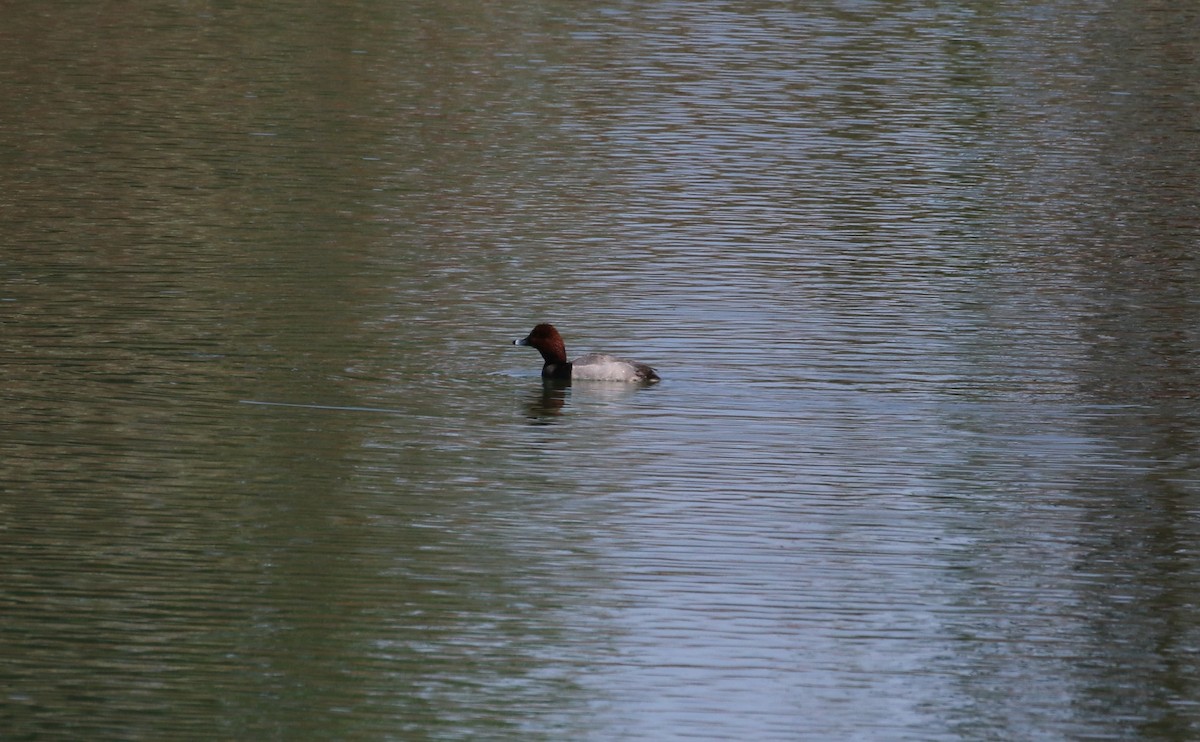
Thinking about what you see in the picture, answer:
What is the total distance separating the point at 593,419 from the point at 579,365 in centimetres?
86

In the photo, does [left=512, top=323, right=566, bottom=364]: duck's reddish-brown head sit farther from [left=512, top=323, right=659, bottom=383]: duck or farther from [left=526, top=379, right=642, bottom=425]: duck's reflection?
[left=526, top=379, right=642, bottom=425]: duck's reflection

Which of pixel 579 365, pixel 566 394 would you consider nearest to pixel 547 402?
pixel 566 394

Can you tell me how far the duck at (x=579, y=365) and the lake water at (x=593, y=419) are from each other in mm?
145

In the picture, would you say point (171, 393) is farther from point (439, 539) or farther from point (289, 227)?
point (289, 227)

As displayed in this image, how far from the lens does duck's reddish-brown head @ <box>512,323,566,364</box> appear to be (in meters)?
15.9

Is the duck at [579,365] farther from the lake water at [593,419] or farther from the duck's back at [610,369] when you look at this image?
the lake water at [593,419]

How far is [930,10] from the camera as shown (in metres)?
43.2

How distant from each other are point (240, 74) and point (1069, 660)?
23452mm

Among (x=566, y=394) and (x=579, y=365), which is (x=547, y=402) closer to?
(x=566, y=394)

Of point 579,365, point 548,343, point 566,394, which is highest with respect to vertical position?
point 548,343

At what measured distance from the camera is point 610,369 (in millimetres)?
15859

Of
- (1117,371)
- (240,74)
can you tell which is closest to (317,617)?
(1117,371)

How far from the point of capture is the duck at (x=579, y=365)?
1578cm

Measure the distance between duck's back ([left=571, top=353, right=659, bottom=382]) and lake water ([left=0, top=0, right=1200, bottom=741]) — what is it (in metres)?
0.15
